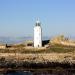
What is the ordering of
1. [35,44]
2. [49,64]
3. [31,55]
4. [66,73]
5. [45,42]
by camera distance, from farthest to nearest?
[45,42] → [35,44] → [31,55] → [49,64] → [66,73]

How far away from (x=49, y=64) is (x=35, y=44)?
69.5 feet

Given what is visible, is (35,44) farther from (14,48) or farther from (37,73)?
(37,73)

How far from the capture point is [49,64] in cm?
9869

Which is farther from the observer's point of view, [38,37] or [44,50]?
[38,37]

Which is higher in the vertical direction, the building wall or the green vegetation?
the building wall

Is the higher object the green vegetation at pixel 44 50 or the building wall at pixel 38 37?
the building wall at pixel 38 37

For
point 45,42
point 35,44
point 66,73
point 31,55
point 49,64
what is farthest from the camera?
point 45,42

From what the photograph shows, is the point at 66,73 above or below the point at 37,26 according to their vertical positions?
below

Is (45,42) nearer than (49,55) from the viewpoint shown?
No

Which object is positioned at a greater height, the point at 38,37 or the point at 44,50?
the point at 38,37

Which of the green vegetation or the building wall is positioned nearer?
the green vegetation

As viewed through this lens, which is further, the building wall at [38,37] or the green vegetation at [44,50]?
the building wall at [38,37]

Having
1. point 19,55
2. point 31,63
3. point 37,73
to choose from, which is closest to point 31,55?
point 19,55

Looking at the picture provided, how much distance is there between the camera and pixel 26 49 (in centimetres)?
11906
